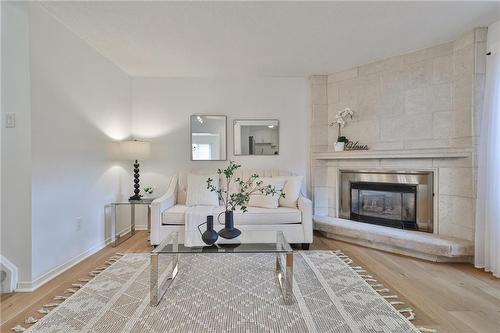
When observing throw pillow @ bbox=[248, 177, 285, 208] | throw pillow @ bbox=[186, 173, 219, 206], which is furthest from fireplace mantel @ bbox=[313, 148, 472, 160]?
throw pillow @ bbox=[186, 173, 219, 206]

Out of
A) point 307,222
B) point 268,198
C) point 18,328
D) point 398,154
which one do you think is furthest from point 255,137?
point 18,328

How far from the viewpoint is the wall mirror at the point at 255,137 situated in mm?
3787

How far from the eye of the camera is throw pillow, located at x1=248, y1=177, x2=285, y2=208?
10.1 ft

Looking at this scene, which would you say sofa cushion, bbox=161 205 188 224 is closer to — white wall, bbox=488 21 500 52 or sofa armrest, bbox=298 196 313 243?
sofa armrest, bbox=298 196 313 243

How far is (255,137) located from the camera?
12.5 feet

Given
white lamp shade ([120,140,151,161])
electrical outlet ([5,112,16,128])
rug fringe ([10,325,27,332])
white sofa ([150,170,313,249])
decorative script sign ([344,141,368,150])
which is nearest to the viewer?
rug fringe ([10,325,27,332])

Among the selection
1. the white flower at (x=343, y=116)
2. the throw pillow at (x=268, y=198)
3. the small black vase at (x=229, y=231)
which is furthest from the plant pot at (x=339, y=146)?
the small black vase at (x=229, y=231)

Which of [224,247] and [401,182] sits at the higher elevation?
[401,182]

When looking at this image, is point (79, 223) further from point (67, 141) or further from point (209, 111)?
point (209, 111)

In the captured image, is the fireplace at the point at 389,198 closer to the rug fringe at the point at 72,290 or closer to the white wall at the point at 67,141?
the rug fringe at the point at 72,290

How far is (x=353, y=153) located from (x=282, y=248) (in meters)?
1.99

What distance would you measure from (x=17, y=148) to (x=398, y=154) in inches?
A: 148

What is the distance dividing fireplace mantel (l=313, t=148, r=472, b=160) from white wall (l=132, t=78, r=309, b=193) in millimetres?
471

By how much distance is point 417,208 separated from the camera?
2996 mm
